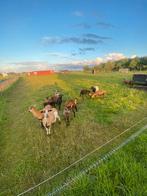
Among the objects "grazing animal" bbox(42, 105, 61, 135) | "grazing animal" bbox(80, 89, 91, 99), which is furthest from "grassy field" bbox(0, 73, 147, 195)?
"grazing animal" bbox(80, 89, 91, 99)

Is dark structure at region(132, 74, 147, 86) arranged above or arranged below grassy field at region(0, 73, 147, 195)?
above

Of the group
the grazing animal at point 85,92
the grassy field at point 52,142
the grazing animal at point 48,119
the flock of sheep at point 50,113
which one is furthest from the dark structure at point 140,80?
the grazing animal at point 48,119

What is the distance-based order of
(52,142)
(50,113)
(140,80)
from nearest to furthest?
(52,142) → (50,113) → (140,80)

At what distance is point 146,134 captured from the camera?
10281mm

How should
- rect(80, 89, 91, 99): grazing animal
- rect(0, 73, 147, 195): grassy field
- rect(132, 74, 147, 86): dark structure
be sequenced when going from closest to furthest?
rect(0, 73, 147, 195): grassy field
rect(80, 89, 91, 99): grazing animal
rect(132, 74, 147, 86): dark structure

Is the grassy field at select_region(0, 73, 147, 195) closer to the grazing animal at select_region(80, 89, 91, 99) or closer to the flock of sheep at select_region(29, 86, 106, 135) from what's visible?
the flock of sheep at select_region(29, 86, 106, 135)

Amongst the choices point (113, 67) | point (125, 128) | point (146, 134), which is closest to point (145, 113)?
point (125, 128)

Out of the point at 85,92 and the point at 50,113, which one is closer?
the point at 50,113

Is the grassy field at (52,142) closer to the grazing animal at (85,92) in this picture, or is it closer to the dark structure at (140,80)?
the grazing animal at (85,92)

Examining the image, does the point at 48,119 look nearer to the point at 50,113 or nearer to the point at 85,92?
the point at 50,113

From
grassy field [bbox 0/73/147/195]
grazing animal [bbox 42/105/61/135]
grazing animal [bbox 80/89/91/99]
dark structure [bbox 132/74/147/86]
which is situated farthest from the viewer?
dark structure [bbox 132/74/147/86]

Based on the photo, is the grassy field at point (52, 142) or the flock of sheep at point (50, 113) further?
the flock of sheep at point (50, 113)

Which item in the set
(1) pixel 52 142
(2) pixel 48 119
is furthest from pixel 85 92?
(1) pixel 52 142

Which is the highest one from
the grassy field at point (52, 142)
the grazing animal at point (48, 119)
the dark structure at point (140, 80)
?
the dark structure at point (140, 80)
